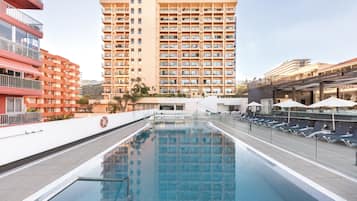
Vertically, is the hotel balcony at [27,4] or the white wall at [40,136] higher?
the hotel balcony at [27,4]

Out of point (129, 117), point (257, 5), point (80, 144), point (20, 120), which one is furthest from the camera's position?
point (257, 5)

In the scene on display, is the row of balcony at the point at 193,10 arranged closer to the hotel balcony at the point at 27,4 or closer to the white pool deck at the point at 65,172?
the hotel balcony at the point at 27,4

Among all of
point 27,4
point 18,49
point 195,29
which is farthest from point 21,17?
point 195,29

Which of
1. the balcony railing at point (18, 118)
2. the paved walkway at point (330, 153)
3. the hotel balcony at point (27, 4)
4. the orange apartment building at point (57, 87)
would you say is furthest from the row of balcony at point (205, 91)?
the paved walkway at point (330, 153)

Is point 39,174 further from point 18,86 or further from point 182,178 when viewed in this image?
point 18,86

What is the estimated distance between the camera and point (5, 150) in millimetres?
6023

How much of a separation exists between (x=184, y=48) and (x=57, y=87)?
3366cm

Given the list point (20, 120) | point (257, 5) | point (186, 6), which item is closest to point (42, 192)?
point (20, 120)

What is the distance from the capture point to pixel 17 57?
16.4 meters

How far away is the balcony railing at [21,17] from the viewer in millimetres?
16359

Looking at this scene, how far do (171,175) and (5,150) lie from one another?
458 cm

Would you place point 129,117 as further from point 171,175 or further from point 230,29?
point 230,29

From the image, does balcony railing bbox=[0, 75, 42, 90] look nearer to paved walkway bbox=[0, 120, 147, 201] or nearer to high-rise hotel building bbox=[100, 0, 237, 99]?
paved walkway bbox=[0, 120, 147, 201]

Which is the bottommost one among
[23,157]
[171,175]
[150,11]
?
[171,175]
